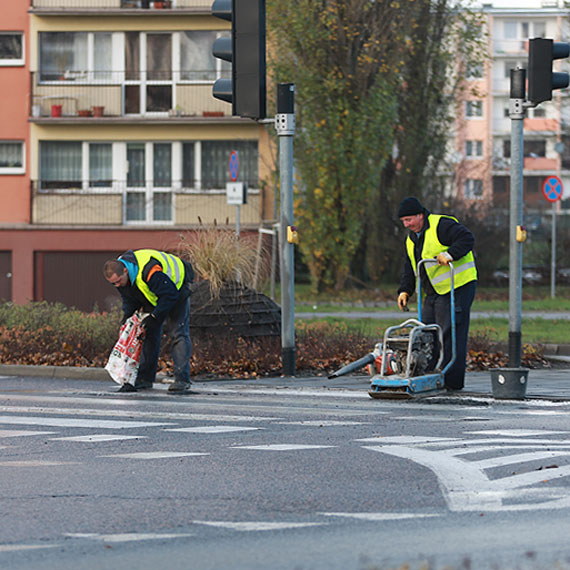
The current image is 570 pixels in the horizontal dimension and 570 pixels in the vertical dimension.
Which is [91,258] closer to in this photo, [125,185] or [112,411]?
[125,185]

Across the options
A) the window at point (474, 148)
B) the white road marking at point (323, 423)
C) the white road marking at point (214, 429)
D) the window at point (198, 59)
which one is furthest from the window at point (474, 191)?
the window at point (474, 148)

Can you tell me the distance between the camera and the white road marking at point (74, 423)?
34.7 feet

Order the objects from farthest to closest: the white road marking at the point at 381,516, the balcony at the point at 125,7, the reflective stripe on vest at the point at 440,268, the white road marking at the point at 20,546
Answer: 1. the balcony at the point at 125,7
2. the reflective stripe on vest at the point at 440,268
3. the white road marking at the point at 381,516
4. the white road marking at the point at 20,546

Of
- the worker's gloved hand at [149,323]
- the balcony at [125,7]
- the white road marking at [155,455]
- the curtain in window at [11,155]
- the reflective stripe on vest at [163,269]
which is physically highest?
the balcony at [125,7]

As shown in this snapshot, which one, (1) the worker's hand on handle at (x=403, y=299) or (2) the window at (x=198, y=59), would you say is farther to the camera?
(2) the window at (x=198, y=59)

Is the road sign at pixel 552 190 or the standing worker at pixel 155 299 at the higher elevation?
the road sign at pixel 552 190

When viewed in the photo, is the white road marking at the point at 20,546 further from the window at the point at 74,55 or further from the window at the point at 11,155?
the window at the point at 11,155

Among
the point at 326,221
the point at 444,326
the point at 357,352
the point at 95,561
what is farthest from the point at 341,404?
the point at 326,221

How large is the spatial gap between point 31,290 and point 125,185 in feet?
13.2

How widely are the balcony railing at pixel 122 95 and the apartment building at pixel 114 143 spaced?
29 millimetres

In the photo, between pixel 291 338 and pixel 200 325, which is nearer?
pixel 291 338

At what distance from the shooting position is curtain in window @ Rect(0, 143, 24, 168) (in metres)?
39.4

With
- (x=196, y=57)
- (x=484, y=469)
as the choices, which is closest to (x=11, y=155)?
(x=196, y=57)

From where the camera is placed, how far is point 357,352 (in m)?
16.7
